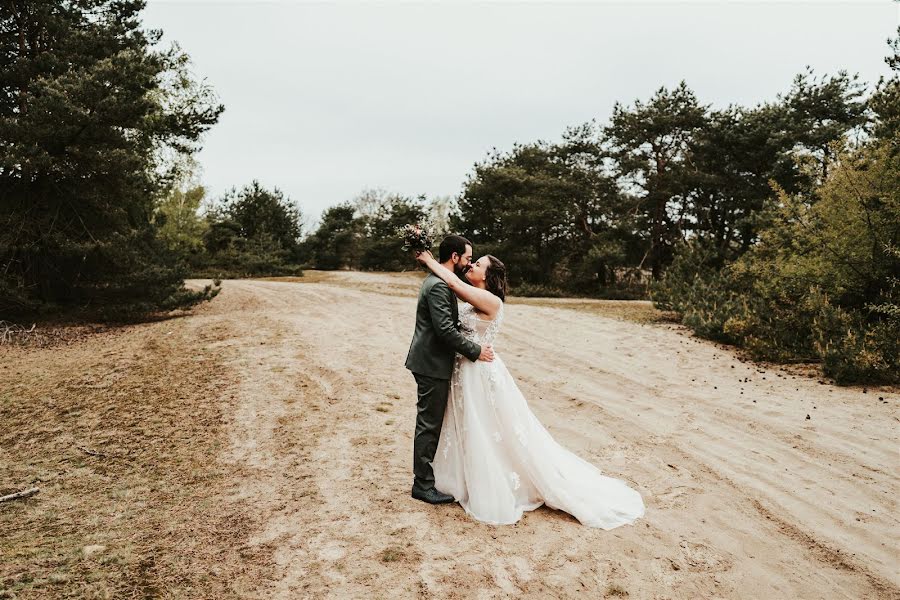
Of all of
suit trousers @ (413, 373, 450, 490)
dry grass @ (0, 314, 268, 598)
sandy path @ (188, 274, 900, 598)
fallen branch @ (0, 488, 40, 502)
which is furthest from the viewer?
fallen branch @ (0, 488, 40, 502)

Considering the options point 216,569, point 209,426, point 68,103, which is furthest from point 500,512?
point 68,103

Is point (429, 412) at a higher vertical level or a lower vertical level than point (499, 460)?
higher

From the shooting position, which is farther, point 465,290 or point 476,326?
point 476,326

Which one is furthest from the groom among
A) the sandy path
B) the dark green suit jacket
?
the sandy path

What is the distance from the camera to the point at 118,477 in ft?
16.7

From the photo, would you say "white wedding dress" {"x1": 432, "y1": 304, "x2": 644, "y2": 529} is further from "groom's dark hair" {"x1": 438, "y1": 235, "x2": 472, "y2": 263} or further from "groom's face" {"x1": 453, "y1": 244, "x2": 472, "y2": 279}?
"groom's dark hair" {"x1": 438, "y1": 235, "x2": 472, "y2": 263}

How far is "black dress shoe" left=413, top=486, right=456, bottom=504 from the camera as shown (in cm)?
413

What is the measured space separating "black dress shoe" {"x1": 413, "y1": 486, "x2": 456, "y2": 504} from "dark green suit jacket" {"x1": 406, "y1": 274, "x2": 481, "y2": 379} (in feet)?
3.20

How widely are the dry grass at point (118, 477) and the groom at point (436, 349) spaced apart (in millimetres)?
1378

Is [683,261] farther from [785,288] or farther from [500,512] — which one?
[500,512]

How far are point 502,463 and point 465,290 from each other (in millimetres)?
1375

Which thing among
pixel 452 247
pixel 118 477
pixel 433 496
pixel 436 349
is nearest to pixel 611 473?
pixel 433 496

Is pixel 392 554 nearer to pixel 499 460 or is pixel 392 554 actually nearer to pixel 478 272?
pixel 499 460

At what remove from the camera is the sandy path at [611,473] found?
3.28m
